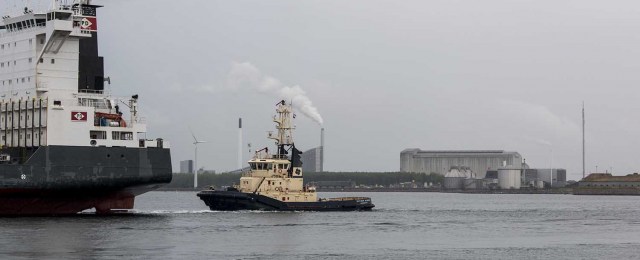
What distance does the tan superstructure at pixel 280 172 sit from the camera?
7706 cm

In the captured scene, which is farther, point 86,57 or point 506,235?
point 86,57

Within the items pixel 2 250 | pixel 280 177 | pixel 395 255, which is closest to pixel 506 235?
pixel 395 255

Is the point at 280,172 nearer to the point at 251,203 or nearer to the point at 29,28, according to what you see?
the point at 251,203

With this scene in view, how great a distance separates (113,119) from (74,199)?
17.4ft

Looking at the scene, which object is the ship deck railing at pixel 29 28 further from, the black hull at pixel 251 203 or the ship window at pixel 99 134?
the black hull at pixel 251 203

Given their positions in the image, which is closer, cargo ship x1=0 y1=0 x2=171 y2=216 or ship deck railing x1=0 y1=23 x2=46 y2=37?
cargo ship x1=0 y1=0 x2=171 y2=216

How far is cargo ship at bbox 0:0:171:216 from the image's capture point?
64188mm

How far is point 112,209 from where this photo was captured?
7012 centimetres

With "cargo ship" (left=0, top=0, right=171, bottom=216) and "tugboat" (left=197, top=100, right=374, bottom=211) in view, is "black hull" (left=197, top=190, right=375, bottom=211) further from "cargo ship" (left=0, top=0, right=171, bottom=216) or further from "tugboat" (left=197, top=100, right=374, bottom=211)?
"cargo ship" (left=0, top=0, right=171, bottom=216)

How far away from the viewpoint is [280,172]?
77312 millimetres

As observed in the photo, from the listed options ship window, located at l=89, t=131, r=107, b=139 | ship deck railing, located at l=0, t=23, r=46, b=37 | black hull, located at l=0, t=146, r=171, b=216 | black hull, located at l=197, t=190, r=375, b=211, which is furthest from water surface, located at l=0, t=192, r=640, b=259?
ship deck railing, located at l=0, t=23, r=46, b=37

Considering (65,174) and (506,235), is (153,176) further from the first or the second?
(506,235)

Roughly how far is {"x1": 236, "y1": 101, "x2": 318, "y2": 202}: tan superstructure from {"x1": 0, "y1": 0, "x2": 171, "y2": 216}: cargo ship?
9685mm

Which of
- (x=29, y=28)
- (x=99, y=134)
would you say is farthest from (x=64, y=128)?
(x=29, y=28)
